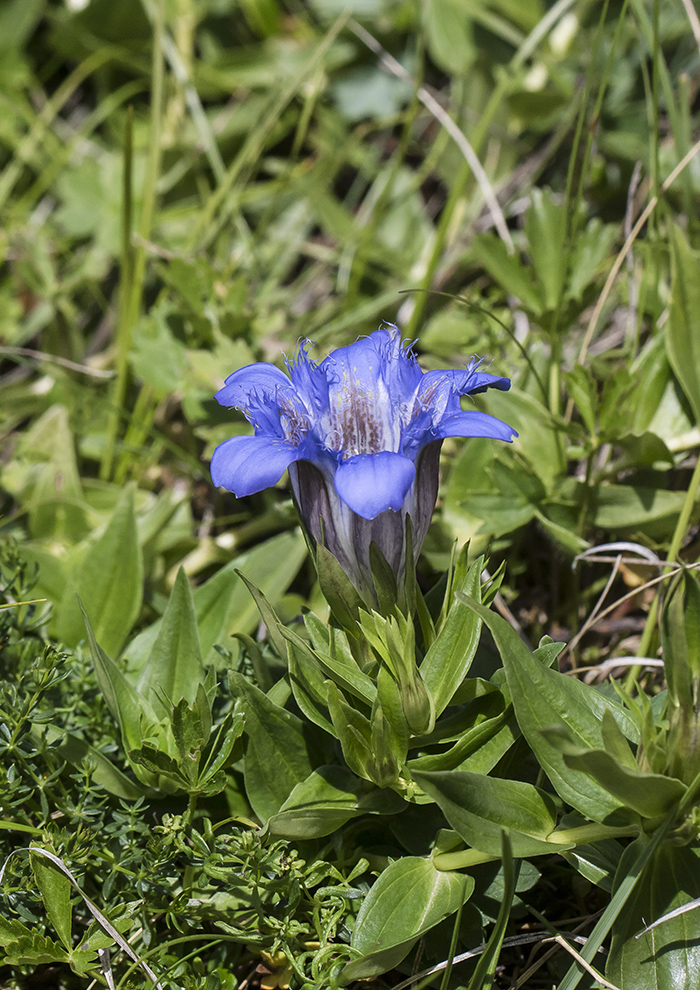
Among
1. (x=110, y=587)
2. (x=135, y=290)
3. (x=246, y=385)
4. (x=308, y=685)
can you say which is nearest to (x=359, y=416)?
(x=246, y=385)

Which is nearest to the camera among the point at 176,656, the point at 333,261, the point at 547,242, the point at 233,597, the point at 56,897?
the point at 56,897

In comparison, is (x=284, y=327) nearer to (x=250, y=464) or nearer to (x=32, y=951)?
(x=250, y=464)

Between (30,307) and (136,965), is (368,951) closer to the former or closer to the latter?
(136,965)

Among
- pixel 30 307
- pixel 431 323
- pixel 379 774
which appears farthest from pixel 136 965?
pixel 30 307

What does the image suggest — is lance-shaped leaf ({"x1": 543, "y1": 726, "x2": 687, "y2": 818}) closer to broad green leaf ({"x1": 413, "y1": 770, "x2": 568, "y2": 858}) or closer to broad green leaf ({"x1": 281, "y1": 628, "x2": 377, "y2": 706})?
broad green leaf ({"x1": 413, "y1": 770, "x2": 568, "y2": 858})

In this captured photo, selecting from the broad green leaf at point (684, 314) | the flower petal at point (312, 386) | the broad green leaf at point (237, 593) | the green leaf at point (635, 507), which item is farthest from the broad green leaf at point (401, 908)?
the broad green leaf at point (684, 314)

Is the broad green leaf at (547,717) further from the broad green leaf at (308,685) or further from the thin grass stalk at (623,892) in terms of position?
the broad green leaf at (308,685)

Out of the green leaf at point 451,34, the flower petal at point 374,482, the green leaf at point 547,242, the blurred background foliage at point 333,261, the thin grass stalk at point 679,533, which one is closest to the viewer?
the flower petal at point 374,482
